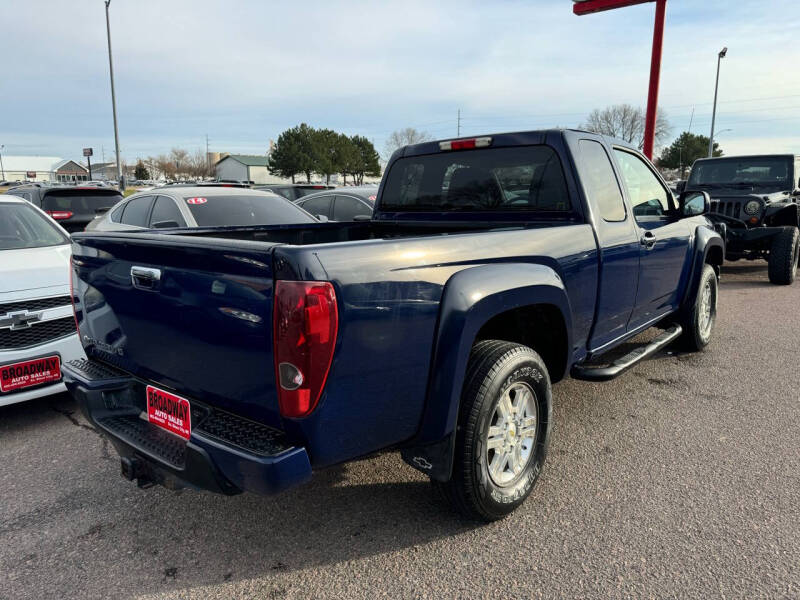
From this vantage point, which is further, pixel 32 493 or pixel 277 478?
pixel 32 493

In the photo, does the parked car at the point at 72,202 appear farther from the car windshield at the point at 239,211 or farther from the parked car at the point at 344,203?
the parked car at the point at 344,203

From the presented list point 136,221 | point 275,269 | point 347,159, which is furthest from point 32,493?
point 347,159

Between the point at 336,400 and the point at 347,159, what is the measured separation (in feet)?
228

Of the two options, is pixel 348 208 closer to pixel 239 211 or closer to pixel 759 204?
pixel 239 211

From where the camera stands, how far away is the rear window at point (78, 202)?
8680mm

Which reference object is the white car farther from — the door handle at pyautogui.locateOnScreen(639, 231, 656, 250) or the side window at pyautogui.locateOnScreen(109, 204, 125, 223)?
the door handle at pyautogui.locateOnScreen(639, 231, 656, 250)

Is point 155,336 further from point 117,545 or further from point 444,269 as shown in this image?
point 444,269

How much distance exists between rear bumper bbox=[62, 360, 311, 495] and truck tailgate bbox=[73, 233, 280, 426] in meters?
0.07

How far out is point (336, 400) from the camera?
1.92 metres

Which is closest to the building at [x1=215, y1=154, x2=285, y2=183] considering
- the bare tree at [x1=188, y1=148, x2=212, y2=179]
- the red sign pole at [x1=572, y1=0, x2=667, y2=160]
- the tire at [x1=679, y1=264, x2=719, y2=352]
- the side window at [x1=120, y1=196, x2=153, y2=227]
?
the bare tree at [x1=188, y1=148, x2=212, y2=179]

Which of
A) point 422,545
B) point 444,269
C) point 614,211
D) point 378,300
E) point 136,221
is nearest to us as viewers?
point 378,300

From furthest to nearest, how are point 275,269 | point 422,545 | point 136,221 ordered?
point 136,221, point 422,545, point 275,269

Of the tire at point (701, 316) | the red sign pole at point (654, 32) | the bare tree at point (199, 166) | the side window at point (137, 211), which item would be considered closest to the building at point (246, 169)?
the bare tree at point (199, 166)

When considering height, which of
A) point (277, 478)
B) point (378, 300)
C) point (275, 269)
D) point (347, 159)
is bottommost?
point (277, 478)
